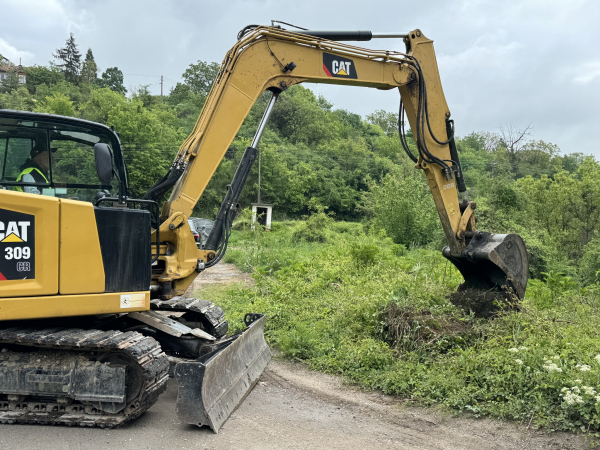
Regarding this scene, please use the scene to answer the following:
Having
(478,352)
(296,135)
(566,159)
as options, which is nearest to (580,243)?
(478,352)

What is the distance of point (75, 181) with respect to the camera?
5.11 metres

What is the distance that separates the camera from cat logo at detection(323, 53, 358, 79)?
20.9ft

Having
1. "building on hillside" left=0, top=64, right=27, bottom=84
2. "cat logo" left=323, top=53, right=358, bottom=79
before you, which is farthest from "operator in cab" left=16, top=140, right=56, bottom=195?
"building on hillside" left=0, top=64, right=27, bottom=84

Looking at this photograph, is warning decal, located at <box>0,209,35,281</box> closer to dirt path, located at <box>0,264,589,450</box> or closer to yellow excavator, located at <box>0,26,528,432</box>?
yellow excavator, located at <box>0,26,528,432</box>

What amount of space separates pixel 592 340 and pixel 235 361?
392cm

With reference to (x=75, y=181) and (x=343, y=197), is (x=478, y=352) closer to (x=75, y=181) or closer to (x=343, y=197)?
(x=75, y=181)

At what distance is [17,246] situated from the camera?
443 centimetres

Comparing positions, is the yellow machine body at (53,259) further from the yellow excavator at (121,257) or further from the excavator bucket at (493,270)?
the excavator bucket at (493,270)

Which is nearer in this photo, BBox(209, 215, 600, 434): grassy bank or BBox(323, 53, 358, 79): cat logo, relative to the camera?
BBox(209, 215, 600, 434): grassy bank

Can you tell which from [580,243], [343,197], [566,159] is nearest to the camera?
[580,243]

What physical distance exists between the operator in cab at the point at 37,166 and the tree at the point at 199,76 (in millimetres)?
76788

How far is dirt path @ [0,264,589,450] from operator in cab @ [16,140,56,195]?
2.31 metres

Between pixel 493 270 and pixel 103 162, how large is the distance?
511 cm

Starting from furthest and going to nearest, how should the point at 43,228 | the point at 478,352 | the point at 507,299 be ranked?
the point at 507,299
the point at 478,352
the point at 43,228
